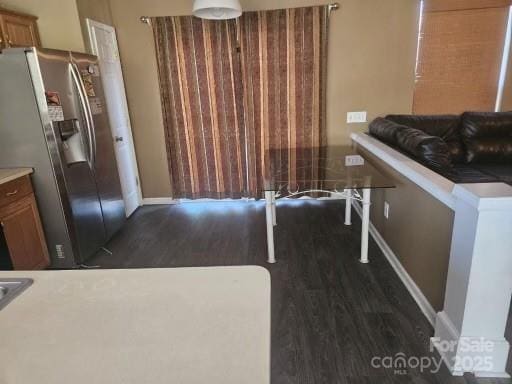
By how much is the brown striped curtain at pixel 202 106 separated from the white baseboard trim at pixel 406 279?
1796 mm

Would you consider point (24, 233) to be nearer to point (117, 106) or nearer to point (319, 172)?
point (117, 106)

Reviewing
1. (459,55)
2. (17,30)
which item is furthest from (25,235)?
(459,55)

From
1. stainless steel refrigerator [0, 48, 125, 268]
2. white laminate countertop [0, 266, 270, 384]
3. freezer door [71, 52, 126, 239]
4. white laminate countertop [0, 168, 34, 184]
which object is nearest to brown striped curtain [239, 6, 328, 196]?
freezer door [71, 52, 126, 239]

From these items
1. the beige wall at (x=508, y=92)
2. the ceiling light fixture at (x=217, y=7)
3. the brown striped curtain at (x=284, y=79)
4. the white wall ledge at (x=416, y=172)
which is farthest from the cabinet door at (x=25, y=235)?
the beige wall at (x=508, y=92)

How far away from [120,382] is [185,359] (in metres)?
0.12

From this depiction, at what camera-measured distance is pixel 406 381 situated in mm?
1678

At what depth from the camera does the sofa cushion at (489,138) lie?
128 inches

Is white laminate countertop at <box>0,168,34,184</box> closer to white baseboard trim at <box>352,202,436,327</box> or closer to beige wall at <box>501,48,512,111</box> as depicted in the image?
white baseboard trim at <box>352,202,436,327</box>

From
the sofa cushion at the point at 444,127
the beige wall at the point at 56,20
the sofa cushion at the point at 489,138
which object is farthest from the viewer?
the sofa cushion at the point at 444,127

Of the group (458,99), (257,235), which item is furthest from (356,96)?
(257,235)

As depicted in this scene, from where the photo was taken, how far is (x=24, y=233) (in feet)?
8.09

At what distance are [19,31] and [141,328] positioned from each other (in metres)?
3.20

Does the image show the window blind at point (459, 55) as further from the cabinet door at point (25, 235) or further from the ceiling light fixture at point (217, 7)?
the cabinet door at point (25, 235)

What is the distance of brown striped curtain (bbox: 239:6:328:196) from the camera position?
3.62m
